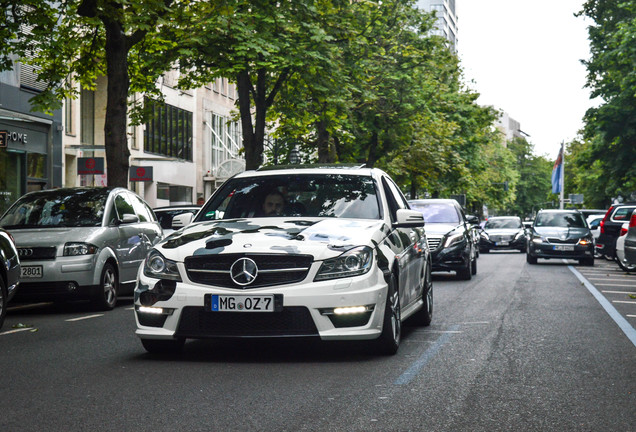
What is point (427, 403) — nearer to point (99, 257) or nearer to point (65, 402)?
point (65, 402)

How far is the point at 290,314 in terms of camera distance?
315 inches

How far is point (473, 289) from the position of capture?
60.6 ft

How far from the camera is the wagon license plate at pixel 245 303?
314 inches

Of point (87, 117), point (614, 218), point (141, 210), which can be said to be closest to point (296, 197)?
point (141, 210)

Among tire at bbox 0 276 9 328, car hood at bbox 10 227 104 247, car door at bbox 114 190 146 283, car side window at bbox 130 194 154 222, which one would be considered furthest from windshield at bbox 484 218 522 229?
tire at bbox 0 276 9 328

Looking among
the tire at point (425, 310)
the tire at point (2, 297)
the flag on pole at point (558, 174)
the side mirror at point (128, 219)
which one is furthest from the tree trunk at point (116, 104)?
the flag on pole at point (558, 174)

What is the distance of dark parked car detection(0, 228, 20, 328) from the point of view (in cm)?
1138

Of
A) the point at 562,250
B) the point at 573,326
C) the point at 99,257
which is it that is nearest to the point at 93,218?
the point at 99,257

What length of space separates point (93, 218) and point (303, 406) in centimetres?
903

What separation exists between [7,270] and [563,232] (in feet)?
69.7

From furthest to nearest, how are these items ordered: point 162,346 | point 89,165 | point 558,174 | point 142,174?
1. point 558,174
2. point 142,174
3. point 89,165
4. point 162,346

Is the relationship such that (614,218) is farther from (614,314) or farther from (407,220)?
(407,220)

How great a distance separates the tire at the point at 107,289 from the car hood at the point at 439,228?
7.98m

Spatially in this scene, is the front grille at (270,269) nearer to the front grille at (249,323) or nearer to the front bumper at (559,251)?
the front grille at (249,323)
